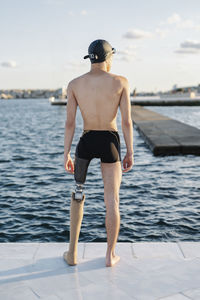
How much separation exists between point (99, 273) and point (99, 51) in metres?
2.11

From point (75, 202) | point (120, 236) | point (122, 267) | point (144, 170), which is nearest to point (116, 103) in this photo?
point (75, 202)

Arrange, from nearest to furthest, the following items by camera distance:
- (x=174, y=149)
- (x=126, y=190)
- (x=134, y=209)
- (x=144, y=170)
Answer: (x=134, y=209) < (x=126, y=190) < (x=144, y=170) < (x=174, y=149)

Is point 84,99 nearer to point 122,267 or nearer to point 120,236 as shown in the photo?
point 122,267

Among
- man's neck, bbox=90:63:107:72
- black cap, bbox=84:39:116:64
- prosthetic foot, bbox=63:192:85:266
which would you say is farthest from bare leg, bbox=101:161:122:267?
black cap, bbox=84:39:116:64

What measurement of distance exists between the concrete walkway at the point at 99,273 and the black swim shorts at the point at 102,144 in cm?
106

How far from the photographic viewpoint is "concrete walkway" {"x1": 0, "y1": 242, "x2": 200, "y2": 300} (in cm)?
339

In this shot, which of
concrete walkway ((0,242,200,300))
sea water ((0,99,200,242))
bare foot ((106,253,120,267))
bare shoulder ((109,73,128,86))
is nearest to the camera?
concrete walkway ((0,242,200,300))

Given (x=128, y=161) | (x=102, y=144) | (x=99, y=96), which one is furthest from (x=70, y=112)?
(x=128, y=161)

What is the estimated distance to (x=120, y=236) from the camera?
6.30 metres

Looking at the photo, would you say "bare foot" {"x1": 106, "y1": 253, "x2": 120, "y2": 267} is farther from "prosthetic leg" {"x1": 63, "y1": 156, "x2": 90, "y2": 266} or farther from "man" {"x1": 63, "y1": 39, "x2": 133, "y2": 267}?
"prosthetic leg" {"x1": 63, "y1": 156, "x2": 90, "y2": 266}

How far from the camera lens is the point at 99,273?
380 centimetres

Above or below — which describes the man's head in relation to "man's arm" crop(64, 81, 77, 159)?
above

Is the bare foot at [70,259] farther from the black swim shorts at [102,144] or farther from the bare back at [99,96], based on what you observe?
the bare back at [99,96]

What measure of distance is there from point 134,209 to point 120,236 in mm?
1443
